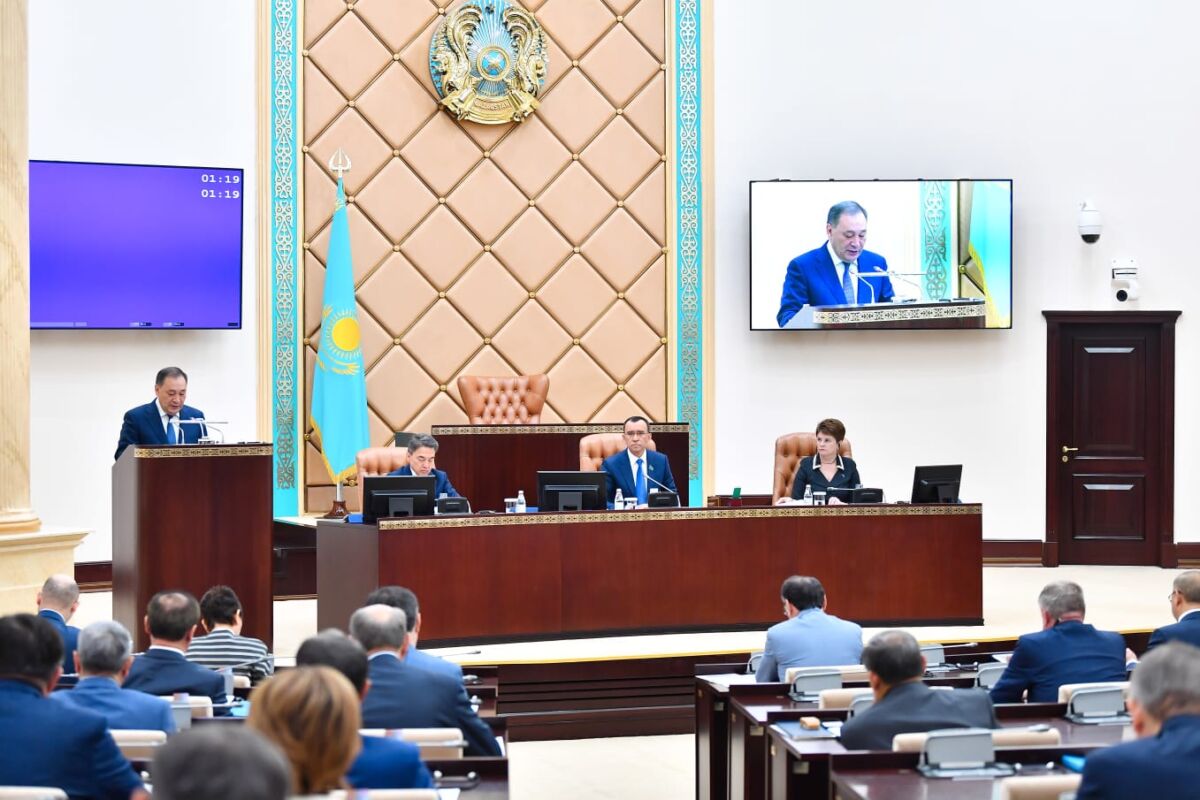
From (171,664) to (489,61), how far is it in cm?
659

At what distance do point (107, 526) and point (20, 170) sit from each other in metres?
3.00

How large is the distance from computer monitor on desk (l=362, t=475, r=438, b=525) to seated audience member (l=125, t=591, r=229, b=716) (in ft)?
8.69

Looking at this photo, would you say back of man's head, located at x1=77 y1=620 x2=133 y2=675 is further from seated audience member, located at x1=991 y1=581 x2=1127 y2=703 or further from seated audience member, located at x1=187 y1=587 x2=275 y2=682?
seated audience member, located at x1=991 y1=581 x2=1127 y2=703

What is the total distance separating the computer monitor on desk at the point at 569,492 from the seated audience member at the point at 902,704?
3603 mm

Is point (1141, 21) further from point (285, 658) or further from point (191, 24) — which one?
point (285, 658)

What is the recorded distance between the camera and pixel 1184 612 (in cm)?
460

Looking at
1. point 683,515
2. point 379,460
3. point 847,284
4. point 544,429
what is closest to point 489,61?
Result: point 544,429

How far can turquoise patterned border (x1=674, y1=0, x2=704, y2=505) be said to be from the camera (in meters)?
10.3

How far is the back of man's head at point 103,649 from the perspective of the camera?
11.4ft

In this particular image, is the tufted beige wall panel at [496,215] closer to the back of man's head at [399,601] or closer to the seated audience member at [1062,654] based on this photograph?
the back of man's head at [399,601]

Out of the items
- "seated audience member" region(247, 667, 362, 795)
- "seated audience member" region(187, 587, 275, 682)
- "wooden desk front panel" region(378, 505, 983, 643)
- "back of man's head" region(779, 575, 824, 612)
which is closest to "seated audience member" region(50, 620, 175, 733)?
"seated audience member" region(187, 587, 275, 682)

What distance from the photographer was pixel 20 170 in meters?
6.67

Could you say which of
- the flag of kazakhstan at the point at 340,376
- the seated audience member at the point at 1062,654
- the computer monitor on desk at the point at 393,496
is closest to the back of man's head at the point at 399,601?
the seated audience member at the point at 1062,654

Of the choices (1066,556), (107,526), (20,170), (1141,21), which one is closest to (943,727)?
(20,170)
